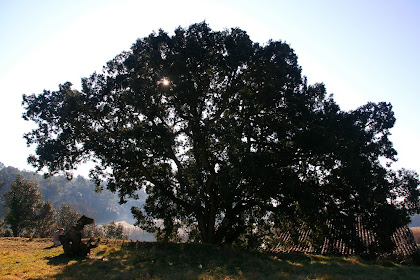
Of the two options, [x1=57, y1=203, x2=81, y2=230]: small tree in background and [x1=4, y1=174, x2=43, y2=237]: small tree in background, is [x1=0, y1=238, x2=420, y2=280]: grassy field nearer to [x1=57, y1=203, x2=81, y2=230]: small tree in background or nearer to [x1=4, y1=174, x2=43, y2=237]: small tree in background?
[x1=4, y1=174, x2=43, y2=237]: small tree in background

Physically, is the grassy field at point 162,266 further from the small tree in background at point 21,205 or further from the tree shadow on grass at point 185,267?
the small tree in background at point 21,205

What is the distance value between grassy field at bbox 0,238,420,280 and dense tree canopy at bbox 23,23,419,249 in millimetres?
3674

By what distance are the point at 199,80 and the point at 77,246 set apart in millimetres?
12262

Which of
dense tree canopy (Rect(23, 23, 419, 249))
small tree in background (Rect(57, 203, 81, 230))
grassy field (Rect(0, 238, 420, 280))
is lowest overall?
grassy field (Rect(0, 238, 420, 280))

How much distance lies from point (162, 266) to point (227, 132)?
24.9 ft

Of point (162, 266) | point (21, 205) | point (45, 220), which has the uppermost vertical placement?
point (21, 205)

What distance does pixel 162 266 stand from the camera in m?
13.0

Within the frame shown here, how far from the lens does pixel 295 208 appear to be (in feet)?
59.7

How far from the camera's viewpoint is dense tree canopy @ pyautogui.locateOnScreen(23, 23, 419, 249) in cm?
1747

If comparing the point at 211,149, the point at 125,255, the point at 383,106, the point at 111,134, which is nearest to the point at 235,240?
the point at 211,149

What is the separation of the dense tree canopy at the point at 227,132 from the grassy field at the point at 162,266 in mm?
3674

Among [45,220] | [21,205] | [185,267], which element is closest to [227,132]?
[185,267]

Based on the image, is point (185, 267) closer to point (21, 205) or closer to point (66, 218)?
point (21, 205)

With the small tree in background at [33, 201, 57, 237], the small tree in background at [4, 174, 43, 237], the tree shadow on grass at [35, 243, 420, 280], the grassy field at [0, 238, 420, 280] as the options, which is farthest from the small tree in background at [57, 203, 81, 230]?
the tree shadow on grass at [35, 243, 420, 280]
